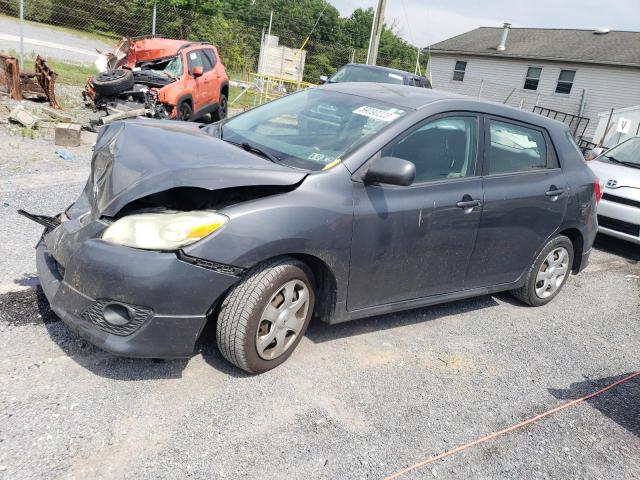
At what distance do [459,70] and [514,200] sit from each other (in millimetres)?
33103

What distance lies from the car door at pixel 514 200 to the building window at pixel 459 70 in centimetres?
3211

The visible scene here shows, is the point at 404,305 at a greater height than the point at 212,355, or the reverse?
the point at 404,305

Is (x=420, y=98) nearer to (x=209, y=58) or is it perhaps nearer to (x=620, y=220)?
(x=620, y=220)

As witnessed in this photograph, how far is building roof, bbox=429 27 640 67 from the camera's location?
28062 millimetres

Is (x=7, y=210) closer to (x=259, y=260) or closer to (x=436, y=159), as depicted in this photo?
(x=259, y=260)

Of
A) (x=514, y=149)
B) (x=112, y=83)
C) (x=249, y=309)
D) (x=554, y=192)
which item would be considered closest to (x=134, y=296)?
(x=249, y=309)

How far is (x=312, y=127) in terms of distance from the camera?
12.4ft

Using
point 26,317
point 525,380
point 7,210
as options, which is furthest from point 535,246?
point 7,210

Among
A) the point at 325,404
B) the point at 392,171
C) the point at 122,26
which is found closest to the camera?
the point at 325,404

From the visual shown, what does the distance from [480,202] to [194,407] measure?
7.96ft

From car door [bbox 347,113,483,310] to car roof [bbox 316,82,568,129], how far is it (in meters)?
0.13

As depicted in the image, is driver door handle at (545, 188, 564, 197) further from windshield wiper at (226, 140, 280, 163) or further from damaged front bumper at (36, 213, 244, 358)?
damaged front bumper at (36, 213, 244, 358)

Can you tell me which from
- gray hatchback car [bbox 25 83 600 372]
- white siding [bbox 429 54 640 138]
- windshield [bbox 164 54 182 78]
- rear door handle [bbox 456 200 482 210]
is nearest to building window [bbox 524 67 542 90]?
white siding [bbox 429 54 640 138]

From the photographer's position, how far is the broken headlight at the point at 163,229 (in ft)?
8.84
